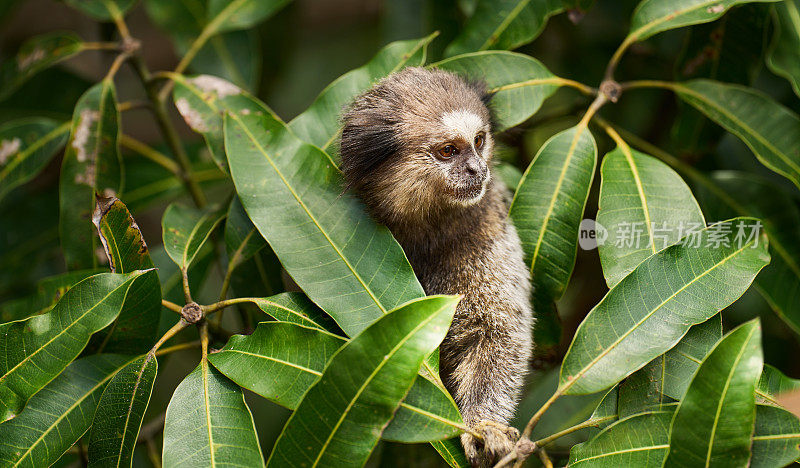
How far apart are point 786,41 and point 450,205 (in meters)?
1.01

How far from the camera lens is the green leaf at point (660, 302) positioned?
4.33ft

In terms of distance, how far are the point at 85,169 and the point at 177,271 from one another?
39cm

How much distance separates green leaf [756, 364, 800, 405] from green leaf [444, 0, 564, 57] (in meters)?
1.06

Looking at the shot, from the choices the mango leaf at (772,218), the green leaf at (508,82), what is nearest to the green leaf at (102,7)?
the green leaf at (508,82)

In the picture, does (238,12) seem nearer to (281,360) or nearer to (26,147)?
(26,147)

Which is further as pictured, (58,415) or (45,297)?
(45,297)

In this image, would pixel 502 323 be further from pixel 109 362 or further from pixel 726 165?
pixel 726 165

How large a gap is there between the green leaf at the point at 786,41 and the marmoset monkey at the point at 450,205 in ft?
2.58

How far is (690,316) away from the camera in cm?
132

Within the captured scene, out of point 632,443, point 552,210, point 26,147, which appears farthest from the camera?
point 26,147

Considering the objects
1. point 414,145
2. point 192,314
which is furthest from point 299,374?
point 414,145

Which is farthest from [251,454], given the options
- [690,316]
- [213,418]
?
[690,316]

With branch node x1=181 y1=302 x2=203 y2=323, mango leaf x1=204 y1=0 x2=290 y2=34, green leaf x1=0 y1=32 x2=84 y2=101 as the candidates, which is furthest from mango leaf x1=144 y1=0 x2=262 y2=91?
branch node x1=181 y1=302 x2=203 y2=323

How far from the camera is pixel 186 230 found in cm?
170
